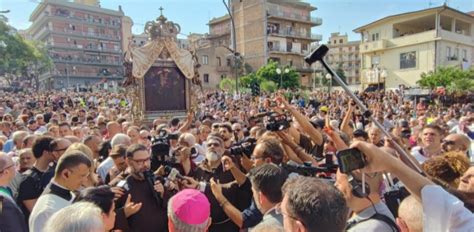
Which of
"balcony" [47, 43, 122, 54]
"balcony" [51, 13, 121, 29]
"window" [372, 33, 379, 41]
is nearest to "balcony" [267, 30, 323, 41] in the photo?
"window" [372, 33, 379, 41]

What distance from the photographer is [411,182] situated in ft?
5.86

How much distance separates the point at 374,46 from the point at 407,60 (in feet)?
12.2

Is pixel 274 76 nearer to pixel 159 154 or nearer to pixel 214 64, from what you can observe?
pixel 214 64

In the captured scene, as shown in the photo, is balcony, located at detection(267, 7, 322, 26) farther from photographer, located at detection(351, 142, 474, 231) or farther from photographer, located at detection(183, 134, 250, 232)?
photographer, located at detection(351, 142, 474, 231)

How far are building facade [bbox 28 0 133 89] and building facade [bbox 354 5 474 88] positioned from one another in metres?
44.0

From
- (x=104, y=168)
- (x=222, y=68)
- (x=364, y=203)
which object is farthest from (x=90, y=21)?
(x=364, y=203)

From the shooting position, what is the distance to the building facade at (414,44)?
35688 mm

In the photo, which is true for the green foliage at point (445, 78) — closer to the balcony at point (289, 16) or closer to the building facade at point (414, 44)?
the building facade at point (414, 44)

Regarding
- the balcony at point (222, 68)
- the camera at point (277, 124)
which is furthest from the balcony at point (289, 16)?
the camera at point (277, 124)

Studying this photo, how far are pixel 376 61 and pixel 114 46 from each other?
52407 millimetres

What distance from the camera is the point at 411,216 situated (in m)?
2.07

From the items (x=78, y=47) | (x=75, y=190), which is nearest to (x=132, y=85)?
(x=75, y=190)

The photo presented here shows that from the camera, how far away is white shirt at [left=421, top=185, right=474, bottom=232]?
1.72 m

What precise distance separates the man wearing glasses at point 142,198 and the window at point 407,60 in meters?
39.2
